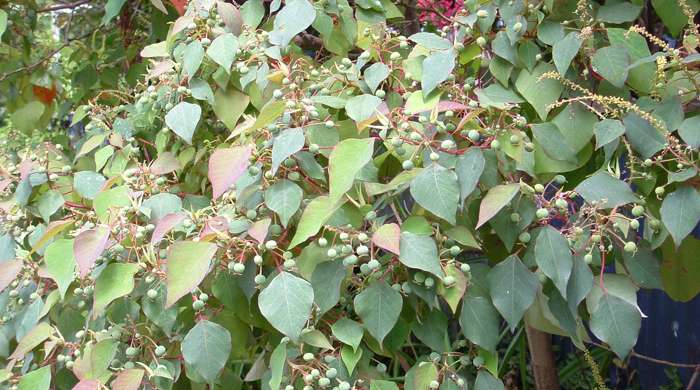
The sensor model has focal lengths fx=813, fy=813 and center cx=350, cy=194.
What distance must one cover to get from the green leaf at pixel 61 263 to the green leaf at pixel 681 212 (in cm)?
99

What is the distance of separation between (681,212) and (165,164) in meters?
1.03

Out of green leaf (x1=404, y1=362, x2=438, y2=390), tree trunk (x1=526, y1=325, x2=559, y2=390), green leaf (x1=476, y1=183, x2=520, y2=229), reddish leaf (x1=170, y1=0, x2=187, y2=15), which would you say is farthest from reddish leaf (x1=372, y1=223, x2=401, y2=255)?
tree trunk (x1=526, y1=325, x2=559, y2=390)

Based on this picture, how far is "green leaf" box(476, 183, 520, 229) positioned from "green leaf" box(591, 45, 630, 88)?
12.0 inches

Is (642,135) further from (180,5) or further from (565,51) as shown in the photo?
(180,5)

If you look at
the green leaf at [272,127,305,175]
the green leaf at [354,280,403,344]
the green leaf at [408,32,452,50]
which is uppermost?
the green leaf at [408,32,452,50]

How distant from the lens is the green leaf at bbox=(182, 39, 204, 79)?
5.13 feet

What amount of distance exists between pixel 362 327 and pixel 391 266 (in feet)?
0.37

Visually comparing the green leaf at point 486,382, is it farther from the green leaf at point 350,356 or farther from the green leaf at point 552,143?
the green leaf at point 552,143

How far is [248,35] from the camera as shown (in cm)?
167

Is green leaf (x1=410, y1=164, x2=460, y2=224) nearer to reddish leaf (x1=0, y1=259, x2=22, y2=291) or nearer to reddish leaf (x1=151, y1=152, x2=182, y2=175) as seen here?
reddish leaf (x1=151, y1=152, x2=182, y2=175)

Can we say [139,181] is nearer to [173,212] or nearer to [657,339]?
[173,212]

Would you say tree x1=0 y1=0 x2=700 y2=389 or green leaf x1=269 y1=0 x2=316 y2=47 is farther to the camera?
green leaf x1=269 y1=0 x2=316 y2=47

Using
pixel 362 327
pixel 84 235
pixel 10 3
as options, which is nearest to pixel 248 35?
pixel 84 235

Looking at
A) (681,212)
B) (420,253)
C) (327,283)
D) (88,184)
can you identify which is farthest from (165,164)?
(681,212)
